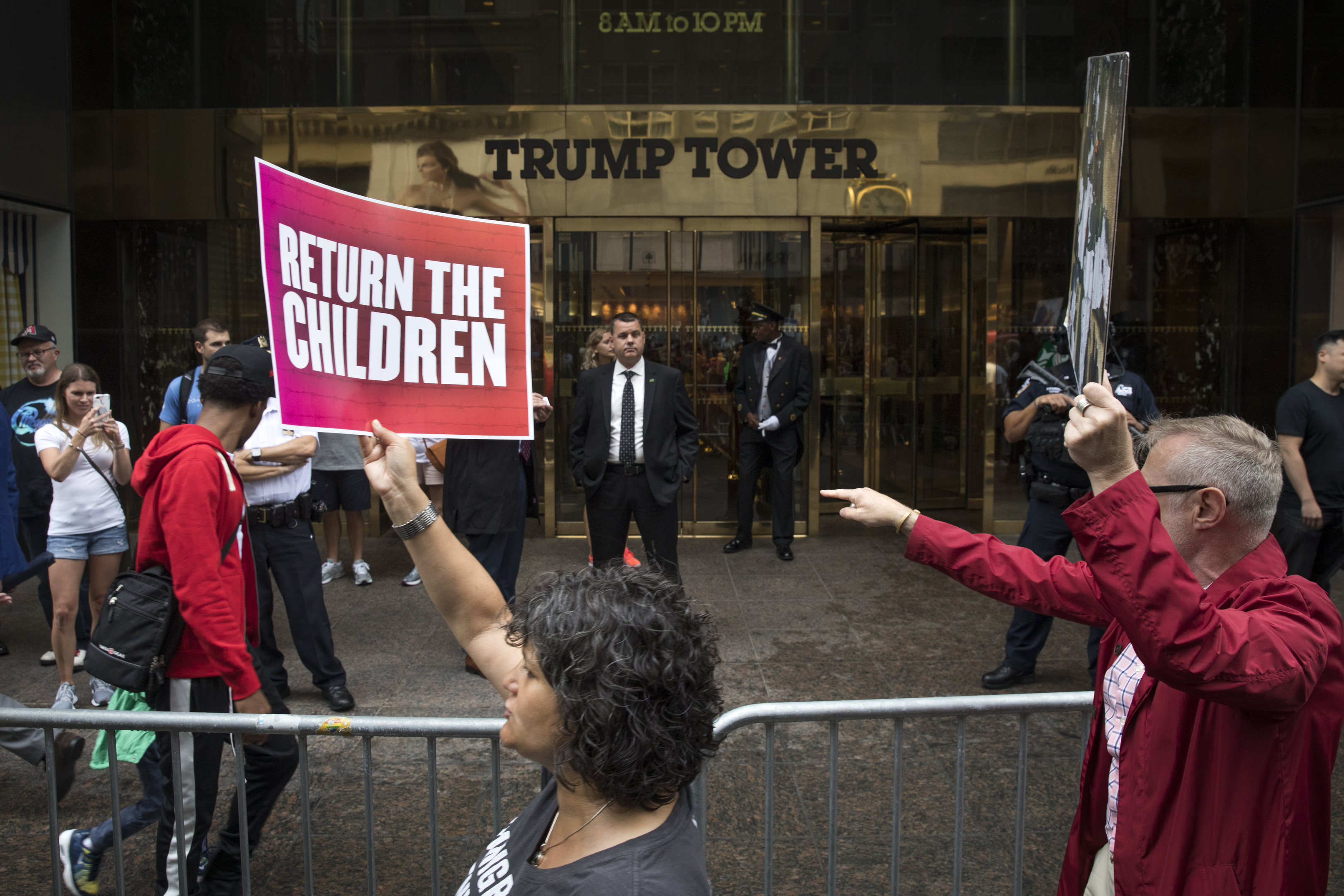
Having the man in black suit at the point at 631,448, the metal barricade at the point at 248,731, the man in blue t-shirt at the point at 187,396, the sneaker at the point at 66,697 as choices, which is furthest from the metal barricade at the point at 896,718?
the man in blue t-shirt at the point at 187,396

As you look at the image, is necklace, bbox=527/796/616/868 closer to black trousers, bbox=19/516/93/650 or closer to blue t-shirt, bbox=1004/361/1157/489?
blue t-shirt, bbox=1004/361/1157/489

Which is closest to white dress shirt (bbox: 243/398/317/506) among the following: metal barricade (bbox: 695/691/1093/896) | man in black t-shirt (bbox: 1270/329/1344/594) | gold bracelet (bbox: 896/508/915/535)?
metal barricade (bbox: 695/691/1093/896)

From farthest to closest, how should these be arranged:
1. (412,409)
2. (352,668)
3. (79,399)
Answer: (352,668), (79,399), (412,409)

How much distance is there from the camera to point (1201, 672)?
150 cm

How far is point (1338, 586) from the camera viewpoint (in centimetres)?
759

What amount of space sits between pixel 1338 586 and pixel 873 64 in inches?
229

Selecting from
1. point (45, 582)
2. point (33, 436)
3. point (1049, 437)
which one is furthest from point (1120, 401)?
point (33, 436)

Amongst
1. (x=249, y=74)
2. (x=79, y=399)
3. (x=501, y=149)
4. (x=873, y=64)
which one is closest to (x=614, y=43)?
(x=501, y=149)

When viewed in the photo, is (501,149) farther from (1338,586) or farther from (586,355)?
(1338,586)

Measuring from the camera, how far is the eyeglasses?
1.81m

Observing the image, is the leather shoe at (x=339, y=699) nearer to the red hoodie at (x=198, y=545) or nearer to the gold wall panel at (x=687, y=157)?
the red hoodie at (x=198, y=545)

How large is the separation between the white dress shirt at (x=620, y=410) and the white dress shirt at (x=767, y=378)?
8.51 ft

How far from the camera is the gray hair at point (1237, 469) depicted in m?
1.80

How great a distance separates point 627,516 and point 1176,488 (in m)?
4.77
